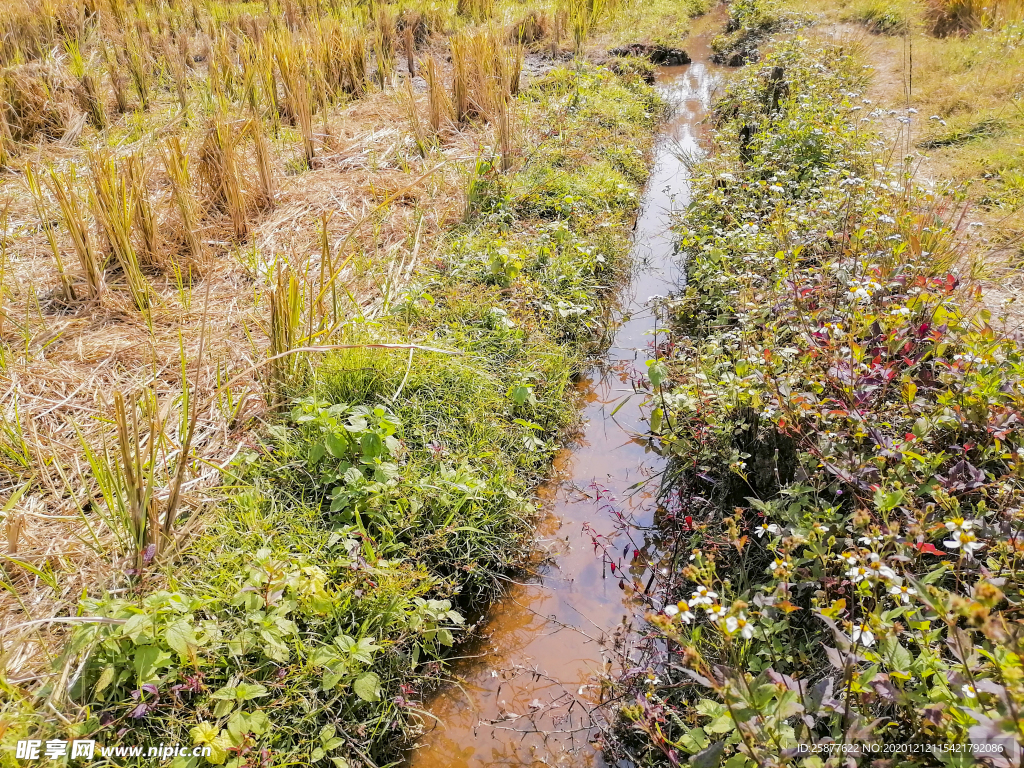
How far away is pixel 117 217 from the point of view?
2992mm

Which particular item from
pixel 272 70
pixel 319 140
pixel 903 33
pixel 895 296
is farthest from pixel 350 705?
pixel 903 33

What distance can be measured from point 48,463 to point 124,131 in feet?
13.1

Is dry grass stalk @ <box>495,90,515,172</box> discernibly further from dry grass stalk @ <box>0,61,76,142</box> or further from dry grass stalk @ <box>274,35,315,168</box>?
dry grass stalk @ <box>0,61,76,142</box>

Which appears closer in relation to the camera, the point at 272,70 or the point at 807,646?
the point at 807,646

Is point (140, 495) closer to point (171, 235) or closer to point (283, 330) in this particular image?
point (283, 330)

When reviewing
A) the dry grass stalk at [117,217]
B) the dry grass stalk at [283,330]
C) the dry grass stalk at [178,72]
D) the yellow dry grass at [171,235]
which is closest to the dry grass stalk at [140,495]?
the yellow dry grass at [171,235]

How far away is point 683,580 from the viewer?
2264mm

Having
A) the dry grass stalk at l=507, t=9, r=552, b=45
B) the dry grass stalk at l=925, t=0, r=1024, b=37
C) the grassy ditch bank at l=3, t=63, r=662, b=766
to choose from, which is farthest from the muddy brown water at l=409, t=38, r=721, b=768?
the dry grass stalk at l=507, t=9, r=552, b=45

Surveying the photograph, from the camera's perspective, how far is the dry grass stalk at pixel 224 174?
3639 millimetres

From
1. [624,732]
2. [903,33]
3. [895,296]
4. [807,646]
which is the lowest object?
[624,732]

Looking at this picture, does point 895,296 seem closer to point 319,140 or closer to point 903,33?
point 319,140

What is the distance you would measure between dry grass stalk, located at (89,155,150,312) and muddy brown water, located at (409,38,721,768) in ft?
7.30

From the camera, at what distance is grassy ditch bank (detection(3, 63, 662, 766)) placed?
166 cm

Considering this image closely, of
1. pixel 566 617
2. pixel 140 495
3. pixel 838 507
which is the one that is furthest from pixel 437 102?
pixel 838 507
